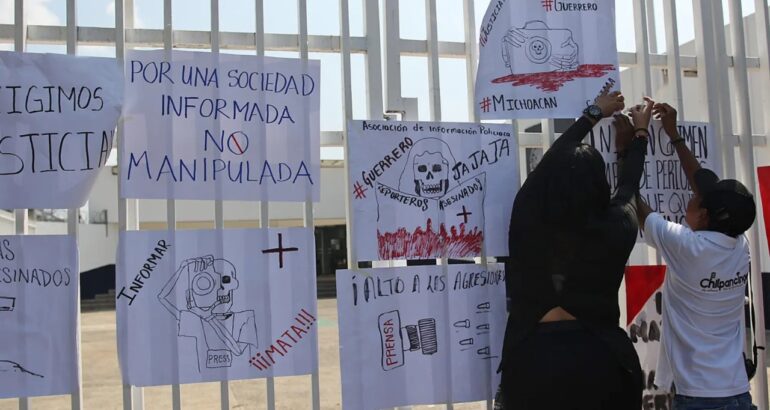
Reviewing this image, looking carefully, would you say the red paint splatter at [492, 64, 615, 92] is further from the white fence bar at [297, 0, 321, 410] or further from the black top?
the white fence bar at [297, 0, 321, 410]

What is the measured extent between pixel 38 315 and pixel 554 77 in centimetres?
224

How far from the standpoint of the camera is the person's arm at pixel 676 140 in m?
2.93

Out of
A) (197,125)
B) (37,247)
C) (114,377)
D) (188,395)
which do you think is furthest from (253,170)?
(114,377)

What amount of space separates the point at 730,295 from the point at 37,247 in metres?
2.57

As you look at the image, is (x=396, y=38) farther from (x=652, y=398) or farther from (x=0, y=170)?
(x=652, y=398)

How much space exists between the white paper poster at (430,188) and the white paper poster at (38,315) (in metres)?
1.07

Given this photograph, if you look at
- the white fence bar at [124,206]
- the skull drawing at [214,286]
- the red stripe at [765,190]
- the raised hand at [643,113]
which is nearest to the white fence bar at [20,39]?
the white fence bar at [124,206]

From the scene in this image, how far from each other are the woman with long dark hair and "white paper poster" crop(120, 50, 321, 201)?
860 millimetres

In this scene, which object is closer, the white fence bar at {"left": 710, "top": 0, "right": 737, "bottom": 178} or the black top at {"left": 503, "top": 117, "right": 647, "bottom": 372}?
the black top at {"left": 503, "top": 117, "right": 647, "bottom": 372}

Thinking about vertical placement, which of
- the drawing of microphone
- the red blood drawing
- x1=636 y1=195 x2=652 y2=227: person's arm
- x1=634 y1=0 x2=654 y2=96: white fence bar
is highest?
x1=634 y1=0 x2=654 y2=96: white fence bar

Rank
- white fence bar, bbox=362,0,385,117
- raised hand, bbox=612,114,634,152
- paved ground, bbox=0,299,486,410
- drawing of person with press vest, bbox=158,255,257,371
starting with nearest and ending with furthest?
drawing of person with press vest, bbox=158,255,257,371 < white fence bar, bbox=362,0,385,117 < raised hand, bbox=612,114,634,152 < paved ground, bbox=0,299,486,410

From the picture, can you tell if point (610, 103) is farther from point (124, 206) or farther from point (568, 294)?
point (124, 206)

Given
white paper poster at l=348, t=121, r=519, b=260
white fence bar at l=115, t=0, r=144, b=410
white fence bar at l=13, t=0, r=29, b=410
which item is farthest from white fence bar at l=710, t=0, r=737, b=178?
white fence bar at l=13, t=0, r=29, b=410

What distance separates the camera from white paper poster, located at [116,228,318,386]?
94.0 inches
